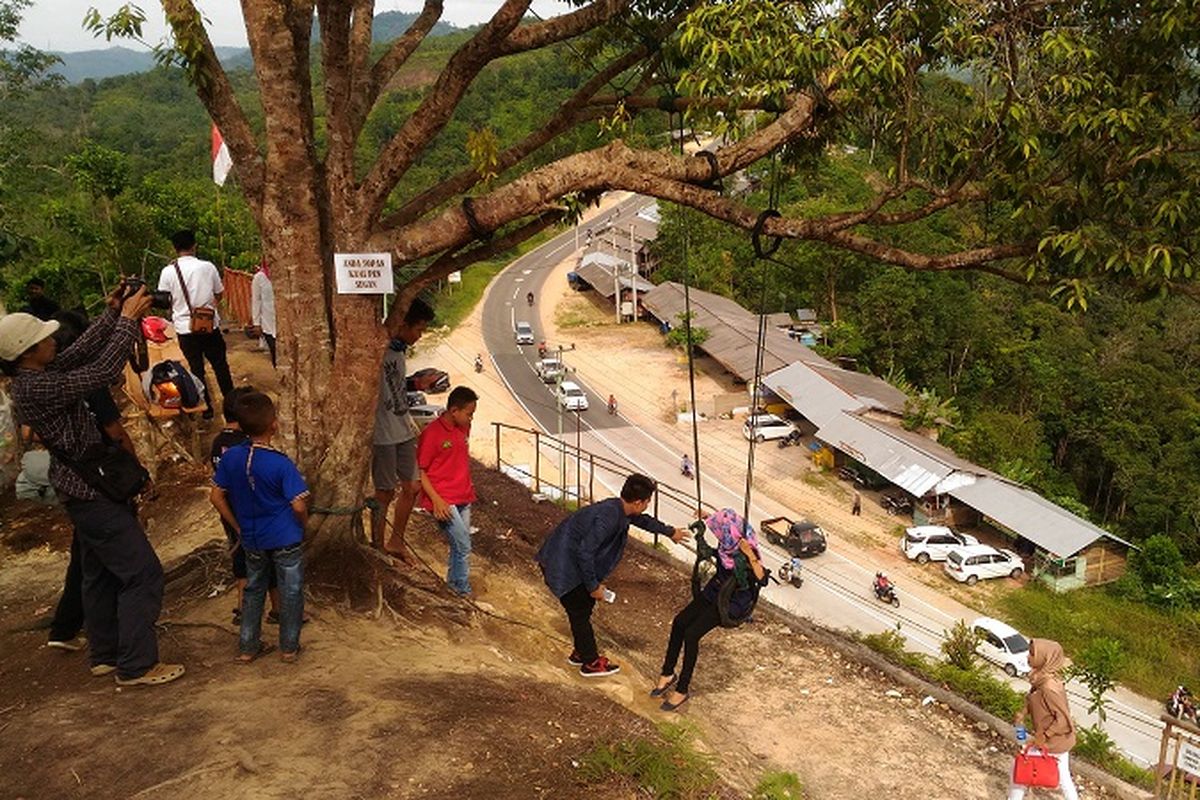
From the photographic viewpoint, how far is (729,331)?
38.1 m

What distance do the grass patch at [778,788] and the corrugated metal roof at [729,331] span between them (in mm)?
28893

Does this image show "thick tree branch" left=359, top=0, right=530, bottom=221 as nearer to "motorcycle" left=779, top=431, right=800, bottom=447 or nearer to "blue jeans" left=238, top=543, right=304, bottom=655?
"blue jeans" left=238, top=543, right=304, bottom=655

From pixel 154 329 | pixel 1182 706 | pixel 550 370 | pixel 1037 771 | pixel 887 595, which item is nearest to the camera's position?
pixel 1037 771

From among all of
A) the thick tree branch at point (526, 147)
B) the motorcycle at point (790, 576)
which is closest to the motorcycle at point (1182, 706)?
the motorcycle at point (790, 576)

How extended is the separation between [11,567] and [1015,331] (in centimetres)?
4301

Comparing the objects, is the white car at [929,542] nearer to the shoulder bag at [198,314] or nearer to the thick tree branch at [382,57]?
the shoulder bag at [198,314]

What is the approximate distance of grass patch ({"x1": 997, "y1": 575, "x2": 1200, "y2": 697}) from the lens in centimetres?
2055

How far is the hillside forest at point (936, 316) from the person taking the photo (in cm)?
2048

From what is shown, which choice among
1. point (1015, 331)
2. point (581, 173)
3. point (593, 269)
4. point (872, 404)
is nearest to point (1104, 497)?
point (1015, 331)

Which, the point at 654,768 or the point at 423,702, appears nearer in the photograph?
the point at 654,768

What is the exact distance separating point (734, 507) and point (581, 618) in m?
21.5

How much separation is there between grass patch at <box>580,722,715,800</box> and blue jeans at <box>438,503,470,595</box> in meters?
2.15

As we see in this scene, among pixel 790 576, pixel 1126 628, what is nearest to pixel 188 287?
pixel 790 576

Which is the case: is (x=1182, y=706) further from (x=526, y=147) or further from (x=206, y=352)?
(x=206, y=352)
